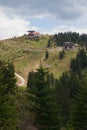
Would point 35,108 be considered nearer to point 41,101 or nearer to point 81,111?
point 41,101

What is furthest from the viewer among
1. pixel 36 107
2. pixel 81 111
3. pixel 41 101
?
pixel 81 111

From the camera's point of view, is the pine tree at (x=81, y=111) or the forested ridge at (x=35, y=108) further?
the pine tree at (x=81, y=111)

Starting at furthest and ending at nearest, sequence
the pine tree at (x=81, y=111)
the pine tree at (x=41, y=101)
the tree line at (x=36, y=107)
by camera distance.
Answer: the pine tree at (x=81, y=111) < the pine tree at (x=41, y=101) < the tree line at (x=36, y=107)

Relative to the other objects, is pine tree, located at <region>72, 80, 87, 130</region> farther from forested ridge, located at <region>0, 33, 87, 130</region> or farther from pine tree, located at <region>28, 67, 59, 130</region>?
pine tree, located at <region>28, 67, 59, 130</region>

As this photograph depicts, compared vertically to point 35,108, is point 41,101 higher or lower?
higher

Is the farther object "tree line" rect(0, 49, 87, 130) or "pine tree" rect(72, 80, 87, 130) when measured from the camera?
"pine tree" rect(72, 80, 87, 130)

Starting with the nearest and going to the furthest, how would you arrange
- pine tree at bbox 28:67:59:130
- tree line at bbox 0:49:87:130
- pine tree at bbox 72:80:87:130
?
tree line at bbox 0:49:87:130 → pine tree at bbox 28:67:59:130 → pine tree at bbox 72:80:87:130

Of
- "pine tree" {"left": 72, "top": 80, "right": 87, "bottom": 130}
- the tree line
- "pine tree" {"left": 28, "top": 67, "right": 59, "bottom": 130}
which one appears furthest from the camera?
"pine tree" {"left": 72, "top": 80, "right": 87, "bottom": 130}

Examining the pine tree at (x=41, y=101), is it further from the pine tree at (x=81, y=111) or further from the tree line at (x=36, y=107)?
the pine tree at (x=81, y=111)

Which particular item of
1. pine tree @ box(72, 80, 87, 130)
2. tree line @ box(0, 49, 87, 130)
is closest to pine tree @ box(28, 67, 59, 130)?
tree line @ box(0, 49, 87, 130)

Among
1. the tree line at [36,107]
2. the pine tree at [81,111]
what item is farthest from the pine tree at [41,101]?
the pine tree at [81,111]

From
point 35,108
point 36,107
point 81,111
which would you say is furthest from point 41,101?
point 81,111

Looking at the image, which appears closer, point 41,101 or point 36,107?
point 36,107
